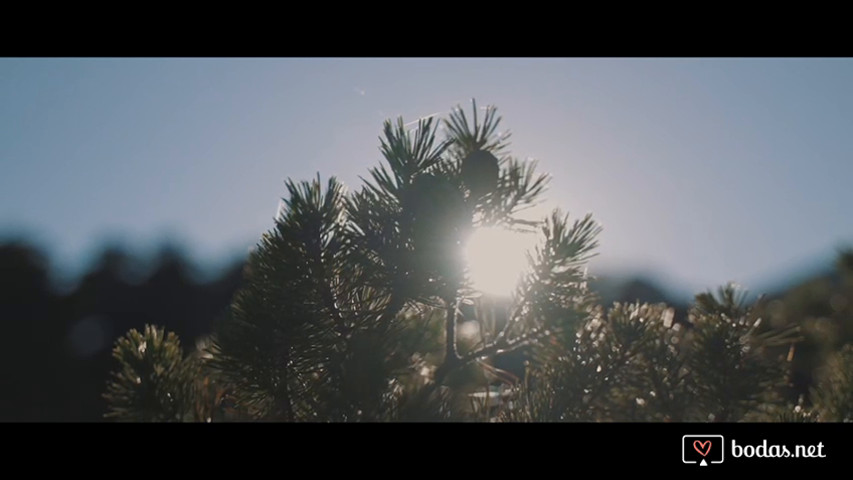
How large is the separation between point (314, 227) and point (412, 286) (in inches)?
5.7

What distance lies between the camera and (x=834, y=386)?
0.88 meters

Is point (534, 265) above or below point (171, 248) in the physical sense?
below
